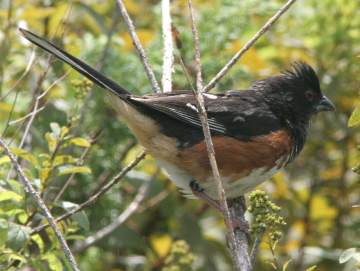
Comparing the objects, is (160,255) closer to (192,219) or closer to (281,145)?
(192,219)

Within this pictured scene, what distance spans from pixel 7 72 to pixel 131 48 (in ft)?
2.92

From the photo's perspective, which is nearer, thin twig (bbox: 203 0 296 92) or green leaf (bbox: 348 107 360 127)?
green leaf (bbox: 348 107 360 127)

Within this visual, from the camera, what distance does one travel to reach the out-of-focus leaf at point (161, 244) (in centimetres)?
523

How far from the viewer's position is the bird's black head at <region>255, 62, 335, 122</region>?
469 centimetres

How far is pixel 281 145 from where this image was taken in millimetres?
4301

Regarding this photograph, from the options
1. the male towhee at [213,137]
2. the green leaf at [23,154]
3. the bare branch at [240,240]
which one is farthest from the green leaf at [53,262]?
the male towhee at [213,137]

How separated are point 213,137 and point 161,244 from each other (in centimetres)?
119

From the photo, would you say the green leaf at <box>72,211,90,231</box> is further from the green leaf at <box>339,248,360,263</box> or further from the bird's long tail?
the green leaf at <box>339,248,360,263</box>

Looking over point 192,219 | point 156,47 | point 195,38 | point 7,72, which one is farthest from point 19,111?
point 195,38

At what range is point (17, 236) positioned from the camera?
318 cm

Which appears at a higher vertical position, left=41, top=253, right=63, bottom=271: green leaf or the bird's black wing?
the bird's black wing

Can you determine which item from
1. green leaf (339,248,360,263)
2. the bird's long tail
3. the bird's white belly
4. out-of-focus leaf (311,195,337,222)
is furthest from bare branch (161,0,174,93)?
out-of-focus leaf (311,195,337,222)

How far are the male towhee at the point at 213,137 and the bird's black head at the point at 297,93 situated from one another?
167 mm

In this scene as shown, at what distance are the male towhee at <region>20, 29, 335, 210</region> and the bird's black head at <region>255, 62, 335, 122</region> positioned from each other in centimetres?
17
